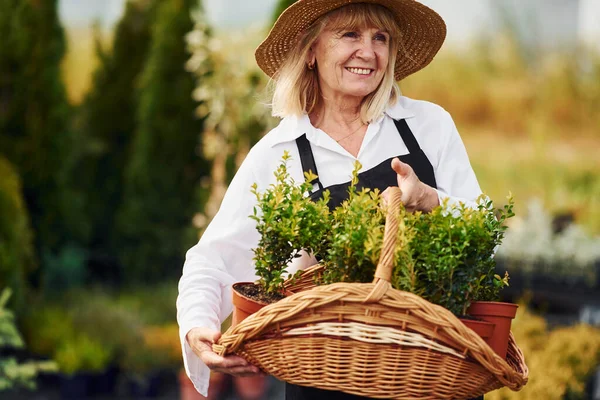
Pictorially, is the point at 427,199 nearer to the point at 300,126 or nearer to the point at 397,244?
the point at 397,244

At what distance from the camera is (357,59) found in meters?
2.15

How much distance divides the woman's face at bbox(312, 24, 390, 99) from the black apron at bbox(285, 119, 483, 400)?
15cm

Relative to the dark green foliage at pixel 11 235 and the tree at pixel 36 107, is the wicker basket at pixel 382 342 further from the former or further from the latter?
the tree at pixel 36 107

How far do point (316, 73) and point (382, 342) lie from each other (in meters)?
0.95

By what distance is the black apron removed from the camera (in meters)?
2.05

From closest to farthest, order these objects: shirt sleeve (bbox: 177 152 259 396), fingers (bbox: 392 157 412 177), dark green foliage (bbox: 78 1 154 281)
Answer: fingers (bbox: 392 157 412 177), shirt sleeve (bbox: 177 152 259 396), dark green foliage (bbox: 78 1 154 281)

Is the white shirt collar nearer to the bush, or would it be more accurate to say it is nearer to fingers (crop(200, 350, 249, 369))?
fingers (crop(200, 350, 249, 369))

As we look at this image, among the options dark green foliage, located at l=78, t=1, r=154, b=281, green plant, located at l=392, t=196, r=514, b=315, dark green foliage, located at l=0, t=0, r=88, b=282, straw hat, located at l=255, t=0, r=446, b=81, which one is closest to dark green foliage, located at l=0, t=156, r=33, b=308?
dark green foliage, located at l=0, t=0, r=88, b=282

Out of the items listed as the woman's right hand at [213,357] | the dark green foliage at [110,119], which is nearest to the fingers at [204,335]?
the woman's right hand at [213,357]

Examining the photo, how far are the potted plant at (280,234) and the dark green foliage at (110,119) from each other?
5428 mm

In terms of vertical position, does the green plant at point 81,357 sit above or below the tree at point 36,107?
below

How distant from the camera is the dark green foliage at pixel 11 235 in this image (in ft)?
16.8

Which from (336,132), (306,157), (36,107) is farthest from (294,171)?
(36,107)

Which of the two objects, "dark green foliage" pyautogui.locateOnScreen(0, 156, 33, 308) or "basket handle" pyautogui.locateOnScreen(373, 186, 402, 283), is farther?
"dark green foliage" pyautogui.locateOnScreen(0, 156, 33, 308)
